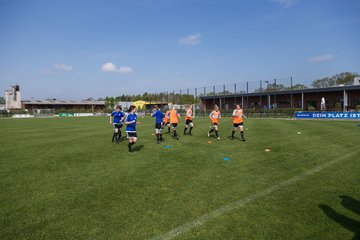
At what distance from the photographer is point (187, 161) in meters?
8.62

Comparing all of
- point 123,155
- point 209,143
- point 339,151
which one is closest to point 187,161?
point 123,155

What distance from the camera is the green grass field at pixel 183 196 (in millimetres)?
4062

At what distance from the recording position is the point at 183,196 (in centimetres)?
544

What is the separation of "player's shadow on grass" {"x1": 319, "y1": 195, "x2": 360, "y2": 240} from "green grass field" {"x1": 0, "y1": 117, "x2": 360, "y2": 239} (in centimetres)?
2

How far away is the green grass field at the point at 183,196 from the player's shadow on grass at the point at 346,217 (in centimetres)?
2

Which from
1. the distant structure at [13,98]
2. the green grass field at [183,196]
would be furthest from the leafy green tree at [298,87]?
the distant structure at [13,98]

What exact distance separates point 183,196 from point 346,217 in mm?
3063

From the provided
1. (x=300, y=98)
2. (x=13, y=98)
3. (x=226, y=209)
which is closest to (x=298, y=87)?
(x=300, y=98)

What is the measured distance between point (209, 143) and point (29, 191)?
821cm

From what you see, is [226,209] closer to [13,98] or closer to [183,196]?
[183,196]

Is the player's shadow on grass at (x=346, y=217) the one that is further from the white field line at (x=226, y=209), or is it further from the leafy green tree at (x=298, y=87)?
the leafy green tree at (x=298, y=87)

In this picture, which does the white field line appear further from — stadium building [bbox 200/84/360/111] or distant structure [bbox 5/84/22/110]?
distant structure [bbox 5/84/22/110]

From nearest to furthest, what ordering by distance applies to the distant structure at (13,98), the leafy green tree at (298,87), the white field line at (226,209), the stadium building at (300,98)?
the white field line at (226,209), the stadium building at (300,98), the leafy green tree at (298,87), the distant structure at (13,98)

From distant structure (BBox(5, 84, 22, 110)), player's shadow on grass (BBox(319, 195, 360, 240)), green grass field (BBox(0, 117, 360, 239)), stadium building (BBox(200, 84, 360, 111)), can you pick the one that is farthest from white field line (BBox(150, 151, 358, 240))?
distant structure (BBox(5, 84, 22, 110))
